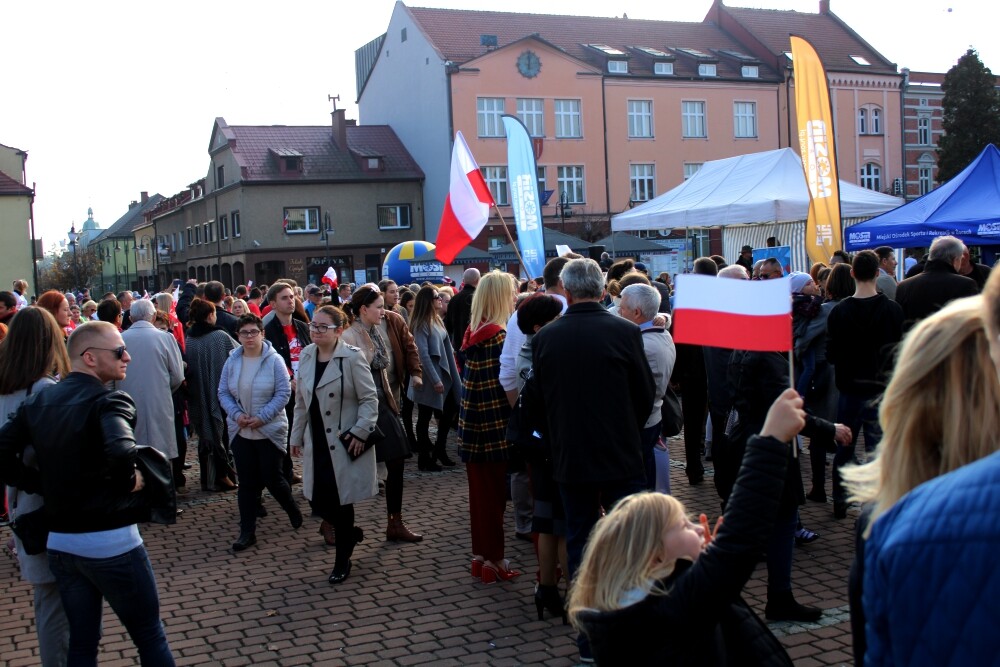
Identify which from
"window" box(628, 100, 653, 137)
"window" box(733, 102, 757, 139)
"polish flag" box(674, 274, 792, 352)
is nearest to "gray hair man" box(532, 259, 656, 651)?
"polish flag" box(674, 274, 792, 352)

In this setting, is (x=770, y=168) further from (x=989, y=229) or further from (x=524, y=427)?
(x=524, y=427)

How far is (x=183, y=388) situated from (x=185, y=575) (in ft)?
9.88

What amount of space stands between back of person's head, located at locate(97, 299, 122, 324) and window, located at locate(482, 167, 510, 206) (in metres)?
36.6

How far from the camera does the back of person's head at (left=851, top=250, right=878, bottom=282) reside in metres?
6.93

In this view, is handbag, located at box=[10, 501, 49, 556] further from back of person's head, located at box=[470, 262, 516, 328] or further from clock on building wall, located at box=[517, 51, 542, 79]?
clock on building wall, located at box=[517, 51, 542, 79]

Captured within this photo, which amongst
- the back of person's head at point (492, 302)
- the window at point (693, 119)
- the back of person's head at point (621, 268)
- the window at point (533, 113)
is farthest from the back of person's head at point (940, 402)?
the window at point (693, 119)

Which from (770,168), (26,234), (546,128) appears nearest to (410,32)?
(546,128)

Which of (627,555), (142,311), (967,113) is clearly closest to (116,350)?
(627,555)

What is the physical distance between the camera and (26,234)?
136 feet

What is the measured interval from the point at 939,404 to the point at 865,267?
5.53 meters

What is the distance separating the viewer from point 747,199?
1636 centimetres

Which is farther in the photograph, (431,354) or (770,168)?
(770,168)

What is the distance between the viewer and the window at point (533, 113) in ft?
148

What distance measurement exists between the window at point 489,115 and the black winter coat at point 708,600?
141ft
